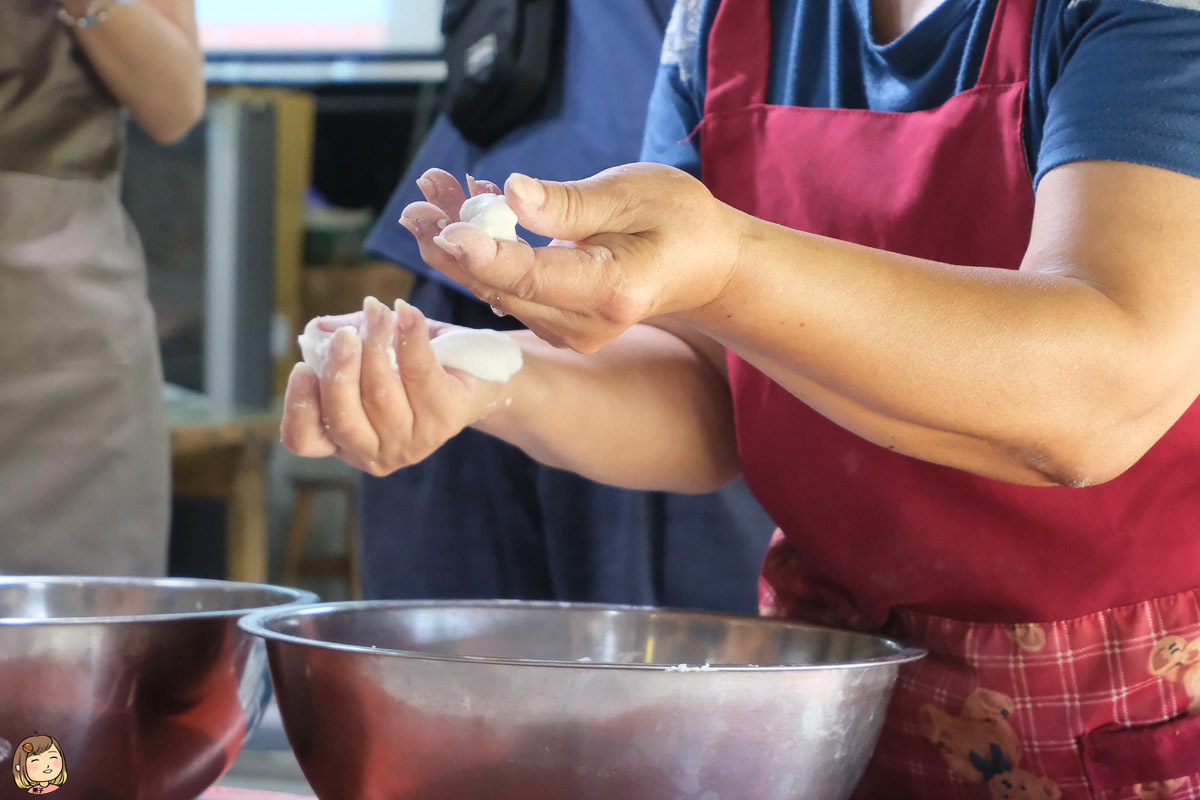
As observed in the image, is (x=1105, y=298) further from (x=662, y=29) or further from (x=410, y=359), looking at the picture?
(x=662, y=29)

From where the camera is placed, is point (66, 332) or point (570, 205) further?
point (66, 332)

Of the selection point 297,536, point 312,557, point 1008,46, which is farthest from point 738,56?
point 312,557

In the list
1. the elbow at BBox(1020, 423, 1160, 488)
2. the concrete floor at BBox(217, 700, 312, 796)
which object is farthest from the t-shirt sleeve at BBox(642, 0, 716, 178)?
the concrete floor at BBox(217, 700, 312, 796)

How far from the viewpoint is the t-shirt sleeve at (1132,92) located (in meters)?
0.59

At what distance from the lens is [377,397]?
66 cm

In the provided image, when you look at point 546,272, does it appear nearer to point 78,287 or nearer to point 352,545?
point 78,287

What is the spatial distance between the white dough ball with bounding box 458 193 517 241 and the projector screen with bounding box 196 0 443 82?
3.07 meters

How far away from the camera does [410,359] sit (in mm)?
657

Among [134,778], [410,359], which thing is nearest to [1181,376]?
[410,359]

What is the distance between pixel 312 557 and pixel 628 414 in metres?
3.32

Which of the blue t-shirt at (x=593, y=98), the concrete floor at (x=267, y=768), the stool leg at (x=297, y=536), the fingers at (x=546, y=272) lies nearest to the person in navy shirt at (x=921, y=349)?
the fingers at (x=546, y=272)

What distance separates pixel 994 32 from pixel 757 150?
19 centimetres

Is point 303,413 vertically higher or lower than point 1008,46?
lower

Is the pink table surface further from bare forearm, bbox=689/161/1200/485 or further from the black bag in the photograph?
the black bag
